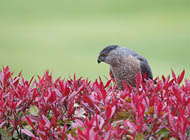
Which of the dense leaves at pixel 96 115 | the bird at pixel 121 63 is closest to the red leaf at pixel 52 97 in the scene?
the dense leaves at pixel 96 115

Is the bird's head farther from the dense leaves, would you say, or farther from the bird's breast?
the dense leaves

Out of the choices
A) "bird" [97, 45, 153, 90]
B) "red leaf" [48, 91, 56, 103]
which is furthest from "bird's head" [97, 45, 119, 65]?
"red leaf" [48, 91, 56, 103]

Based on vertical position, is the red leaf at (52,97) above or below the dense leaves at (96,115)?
above

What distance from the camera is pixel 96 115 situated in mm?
1509

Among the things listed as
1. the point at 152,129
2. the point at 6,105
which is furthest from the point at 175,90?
the point at 6,105

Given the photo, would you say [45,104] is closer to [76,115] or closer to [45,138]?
[76,115]

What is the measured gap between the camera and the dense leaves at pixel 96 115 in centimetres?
154

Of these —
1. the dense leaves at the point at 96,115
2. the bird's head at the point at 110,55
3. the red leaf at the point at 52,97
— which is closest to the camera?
the dense leaves at the point at 96,115

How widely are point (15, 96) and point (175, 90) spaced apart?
111 cm

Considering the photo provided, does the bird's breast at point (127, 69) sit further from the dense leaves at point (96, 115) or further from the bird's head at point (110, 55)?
the dense leaves at point (96, 115)

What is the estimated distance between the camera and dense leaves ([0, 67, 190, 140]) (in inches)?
60.8

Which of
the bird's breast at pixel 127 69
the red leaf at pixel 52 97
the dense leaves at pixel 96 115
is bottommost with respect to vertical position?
the dense leaves at pixel 96 115

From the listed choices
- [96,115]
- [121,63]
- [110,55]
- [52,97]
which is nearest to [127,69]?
[121,63]

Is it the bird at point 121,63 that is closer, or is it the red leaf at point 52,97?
the red leaf at point 52,97
